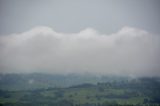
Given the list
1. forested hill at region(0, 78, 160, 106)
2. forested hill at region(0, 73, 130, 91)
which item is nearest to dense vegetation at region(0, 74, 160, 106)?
forested hill at region(0, 78, 160, 106)

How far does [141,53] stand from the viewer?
13609 millimetres

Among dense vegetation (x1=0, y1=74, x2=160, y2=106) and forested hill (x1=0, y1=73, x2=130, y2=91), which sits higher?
forested hill (x1=0, y1=73, x2=130, y2=91)

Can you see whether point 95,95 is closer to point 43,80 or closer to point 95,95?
point 95,95

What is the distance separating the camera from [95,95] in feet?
46.1

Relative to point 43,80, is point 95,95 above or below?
below

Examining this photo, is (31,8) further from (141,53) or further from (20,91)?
(141,53)

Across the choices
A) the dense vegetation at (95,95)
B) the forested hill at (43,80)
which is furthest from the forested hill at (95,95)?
the forested hill at (43,80)

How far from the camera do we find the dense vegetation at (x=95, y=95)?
13641 mm

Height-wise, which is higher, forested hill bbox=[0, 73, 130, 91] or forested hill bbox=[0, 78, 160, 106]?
forested hill bbox=[0, 73, 130, 91]

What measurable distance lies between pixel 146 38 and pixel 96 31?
213 cm

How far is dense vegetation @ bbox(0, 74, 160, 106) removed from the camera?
1364 cm

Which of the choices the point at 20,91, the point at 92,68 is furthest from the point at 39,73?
the point at 92,68

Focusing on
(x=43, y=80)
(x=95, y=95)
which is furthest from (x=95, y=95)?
(x=43, y=80)

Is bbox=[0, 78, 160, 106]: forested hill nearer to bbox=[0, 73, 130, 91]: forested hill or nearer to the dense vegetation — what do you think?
the dense vegetation
